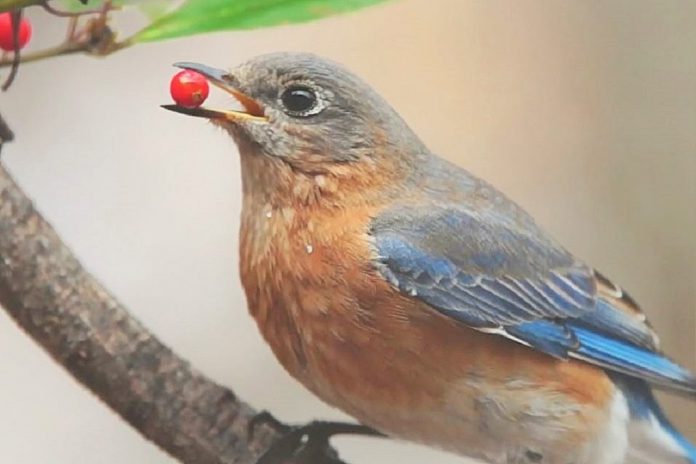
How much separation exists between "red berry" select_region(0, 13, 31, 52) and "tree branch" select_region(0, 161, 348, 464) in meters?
0.09

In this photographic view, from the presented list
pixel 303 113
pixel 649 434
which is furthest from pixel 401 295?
pixel 649 434

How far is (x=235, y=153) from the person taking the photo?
1.01 meters

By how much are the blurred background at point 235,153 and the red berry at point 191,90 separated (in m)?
0.16

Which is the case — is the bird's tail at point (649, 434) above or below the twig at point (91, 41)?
above

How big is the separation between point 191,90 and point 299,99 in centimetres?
8

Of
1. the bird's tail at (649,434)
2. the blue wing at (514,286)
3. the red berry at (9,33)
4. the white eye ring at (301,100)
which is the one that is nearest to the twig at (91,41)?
the red berry at (9,33)

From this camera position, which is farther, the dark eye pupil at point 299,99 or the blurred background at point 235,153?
the blurred background at point 235,153

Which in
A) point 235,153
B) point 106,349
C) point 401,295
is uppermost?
point 235,153

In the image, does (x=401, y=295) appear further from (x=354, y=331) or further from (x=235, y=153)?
(x=235, y=153)

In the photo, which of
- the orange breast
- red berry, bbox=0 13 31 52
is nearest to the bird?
the orange breast

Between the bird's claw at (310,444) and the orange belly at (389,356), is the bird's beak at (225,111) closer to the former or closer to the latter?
the orange belly at (389,356)

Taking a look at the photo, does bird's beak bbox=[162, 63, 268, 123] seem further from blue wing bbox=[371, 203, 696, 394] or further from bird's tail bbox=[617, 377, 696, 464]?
bird's tail bbox=[617, 377, 696, 464]

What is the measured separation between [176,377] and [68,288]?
0.34 ft

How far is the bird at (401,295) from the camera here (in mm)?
780
